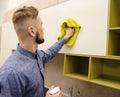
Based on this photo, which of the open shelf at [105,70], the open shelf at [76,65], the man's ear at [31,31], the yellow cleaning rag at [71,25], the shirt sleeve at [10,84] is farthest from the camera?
the open shelf at [76,65]

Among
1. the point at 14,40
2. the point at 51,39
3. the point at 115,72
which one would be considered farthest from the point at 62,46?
the point at 14,40

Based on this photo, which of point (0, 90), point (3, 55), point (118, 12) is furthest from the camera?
point (3, 55)

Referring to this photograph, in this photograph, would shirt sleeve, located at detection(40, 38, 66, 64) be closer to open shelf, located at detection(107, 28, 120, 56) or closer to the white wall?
the white wall

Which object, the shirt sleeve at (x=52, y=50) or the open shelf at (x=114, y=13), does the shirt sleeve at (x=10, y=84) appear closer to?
the shirt sleeve at (x=52, y=50)

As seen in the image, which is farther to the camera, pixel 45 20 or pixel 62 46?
pixel 45 20

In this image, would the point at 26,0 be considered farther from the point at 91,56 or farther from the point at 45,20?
the point at 91,56

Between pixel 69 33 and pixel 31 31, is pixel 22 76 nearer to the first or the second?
pixel 31 31

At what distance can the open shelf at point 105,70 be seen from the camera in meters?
1.60

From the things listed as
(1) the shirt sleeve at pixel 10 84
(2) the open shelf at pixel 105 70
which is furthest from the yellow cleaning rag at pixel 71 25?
(1) the shirt sleeve at pixel 10 84

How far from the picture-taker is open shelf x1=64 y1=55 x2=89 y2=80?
6.09ft

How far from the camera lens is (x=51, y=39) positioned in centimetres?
205

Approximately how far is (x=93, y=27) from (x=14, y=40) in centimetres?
166

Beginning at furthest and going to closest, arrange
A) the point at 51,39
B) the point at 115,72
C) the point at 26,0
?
the point at 26,0, the point at 51,39, the point at 115,72

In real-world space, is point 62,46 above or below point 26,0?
below
